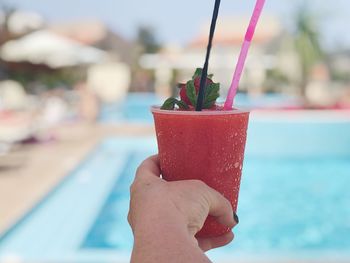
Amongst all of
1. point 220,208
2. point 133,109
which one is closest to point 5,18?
point 133,109

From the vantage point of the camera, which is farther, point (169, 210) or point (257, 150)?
point (257, 150)

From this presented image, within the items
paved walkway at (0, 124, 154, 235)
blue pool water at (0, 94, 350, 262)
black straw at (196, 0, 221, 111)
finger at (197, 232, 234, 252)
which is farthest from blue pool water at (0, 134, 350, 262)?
black straw at (196, 0, 221, 111)

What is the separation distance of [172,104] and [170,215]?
0.93ft

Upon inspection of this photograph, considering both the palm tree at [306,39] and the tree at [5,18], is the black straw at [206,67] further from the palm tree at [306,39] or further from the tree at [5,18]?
the tree at [5,18]

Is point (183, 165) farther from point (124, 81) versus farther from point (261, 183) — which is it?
point (124, 81)

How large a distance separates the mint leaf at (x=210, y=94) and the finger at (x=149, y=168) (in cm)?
13

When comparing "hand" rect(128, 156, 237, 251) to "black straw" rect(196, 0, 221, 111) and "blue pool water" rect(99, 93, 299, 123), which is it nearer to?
"black straw" rect(196, 0, 221, 111)

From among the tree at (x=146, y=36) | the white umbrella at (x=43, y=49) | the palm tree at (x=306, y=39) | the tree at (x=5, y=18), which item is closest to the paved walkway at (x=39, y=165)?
the white umbrella at (x=43, y=49)

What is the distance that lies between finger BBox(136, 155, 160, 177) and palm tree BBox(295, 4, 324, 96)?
1440cm

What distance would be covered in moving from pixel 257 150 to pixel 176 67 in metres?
16.9

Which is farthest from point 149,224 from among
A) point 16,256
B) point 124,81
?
point 124,81

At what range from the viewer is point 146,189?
2.51 feet

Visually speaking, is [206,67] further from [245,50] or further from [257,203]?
[257,203]

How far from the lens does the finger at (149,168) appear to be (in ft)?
2.79
